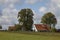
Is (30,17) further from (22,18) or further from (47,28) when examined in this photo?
(47,28)

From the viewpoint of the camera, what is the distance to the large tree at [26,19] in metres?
102

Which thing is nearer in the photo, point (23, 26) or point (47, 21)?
point (23, 26)

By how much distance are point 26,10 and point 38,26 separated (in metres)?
15.5

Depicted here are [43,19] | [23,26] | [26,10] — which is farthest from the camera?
[43,19]

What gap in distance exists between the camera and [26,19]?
341 ft

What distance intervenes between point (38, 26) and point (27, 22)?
17.0 meters

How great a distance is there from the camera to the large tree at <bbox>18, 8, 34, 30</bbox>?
102m

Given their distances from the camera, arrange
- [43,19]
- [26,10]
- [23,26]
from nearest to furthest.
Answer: [23,26]
[26,10]
[43,19]

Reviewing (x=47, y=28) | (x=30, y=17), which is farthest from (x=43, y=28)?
(x=30, y=17)

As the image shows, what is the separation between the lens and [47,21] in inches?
4530

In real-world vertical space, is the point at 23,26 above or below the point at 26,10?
below

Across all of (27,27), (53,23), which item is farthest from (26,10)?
(53,23)

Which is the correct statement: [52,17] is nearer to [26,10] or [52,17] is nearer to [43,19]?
[43,19]

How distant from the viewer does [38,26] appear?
4648 inches
